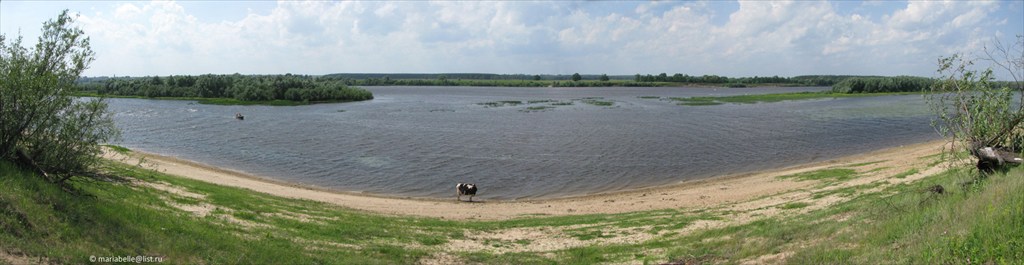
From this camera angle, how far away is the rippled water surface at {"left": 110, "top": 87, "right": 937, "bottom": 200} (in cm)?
3559

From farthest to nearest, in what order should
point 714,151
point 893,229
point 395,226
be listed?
1. point 714,151
2. point 395,226
3. point 893,229

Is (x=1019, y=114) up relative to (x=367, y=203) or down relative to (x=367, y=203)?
up

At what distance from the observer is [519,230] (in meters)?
18.6

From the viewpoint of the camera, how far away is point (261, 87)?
12425 cm

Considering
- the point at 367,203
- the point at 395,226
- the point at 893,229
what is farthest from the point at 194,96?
the point at 893,229

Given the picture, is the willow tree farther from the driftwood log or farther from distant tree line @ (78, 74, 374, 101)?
distant tree line @ (78, 74, 374, 101)

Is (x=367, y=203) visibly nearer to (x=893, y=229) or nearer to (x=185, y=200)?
(x=185, y=200)

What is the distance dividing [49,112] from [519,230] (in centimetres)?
1275

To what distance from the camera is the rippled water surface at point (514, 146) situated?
35594 millimetres

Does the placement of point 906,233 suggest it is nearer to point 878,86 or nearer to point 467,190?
point 467,190

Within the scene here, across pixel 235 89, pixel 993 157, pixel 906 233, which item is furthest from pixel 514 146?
pixel 235 89

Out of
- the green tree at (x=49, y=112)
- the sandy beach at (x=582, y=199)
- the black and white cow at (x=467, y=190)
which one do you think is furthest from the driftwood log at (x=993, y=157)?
the black and white cow at (x=467, y=190)

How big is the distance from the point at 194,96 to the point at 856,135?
135828 millimetres

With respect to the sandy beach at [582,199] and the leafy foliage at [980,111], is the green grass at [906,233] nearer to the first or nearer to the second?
the leafy foliage at [980,111]
